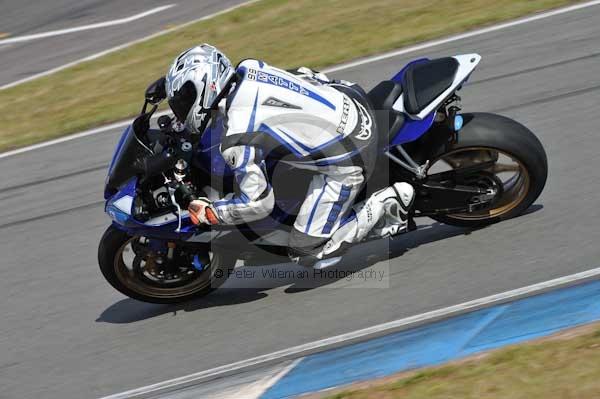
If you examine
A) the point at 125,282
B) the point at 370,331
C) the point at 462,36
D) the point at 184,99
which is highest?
the point at 462,36

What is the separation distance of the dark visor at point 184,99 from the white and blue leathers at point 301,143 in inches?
9.7

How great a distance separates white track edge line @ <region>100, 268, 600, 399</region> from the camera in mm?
5410

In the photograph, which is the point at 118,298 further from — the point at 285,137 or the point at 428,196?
the point at 428,196

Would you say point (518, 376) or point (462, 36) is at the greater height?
point (462, 36)

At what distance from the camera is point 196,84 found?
5203 millimetres

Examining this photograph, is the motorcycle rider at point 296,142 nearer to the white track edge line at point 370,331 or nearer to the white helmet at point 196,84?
the white helmet at point 196,84

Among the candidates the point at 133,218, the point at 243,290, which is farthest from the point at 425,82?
the point at 133,218

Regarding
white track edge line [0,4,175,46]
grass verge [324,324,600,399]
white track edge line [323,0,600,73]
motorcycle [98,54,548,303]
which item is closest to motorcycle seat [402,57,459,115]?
motorcycle [98,54,548,303]

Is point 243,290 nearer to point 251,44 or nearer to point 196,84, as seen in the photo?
point 196,84

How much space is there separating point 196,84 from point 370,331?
5.98 feet

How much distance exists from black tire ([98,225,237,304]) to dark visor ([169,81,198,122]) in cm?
102

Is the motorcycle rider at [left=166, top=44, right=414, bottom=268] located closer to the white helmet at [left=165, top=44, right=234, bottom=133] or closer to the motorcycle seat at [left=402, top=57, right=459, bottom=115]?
the white helmet at [left=165, top=44, right=234, bottom=133]

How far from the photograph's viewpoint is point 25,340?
6.16m

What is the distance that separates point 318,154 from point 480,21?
550 centimetres
